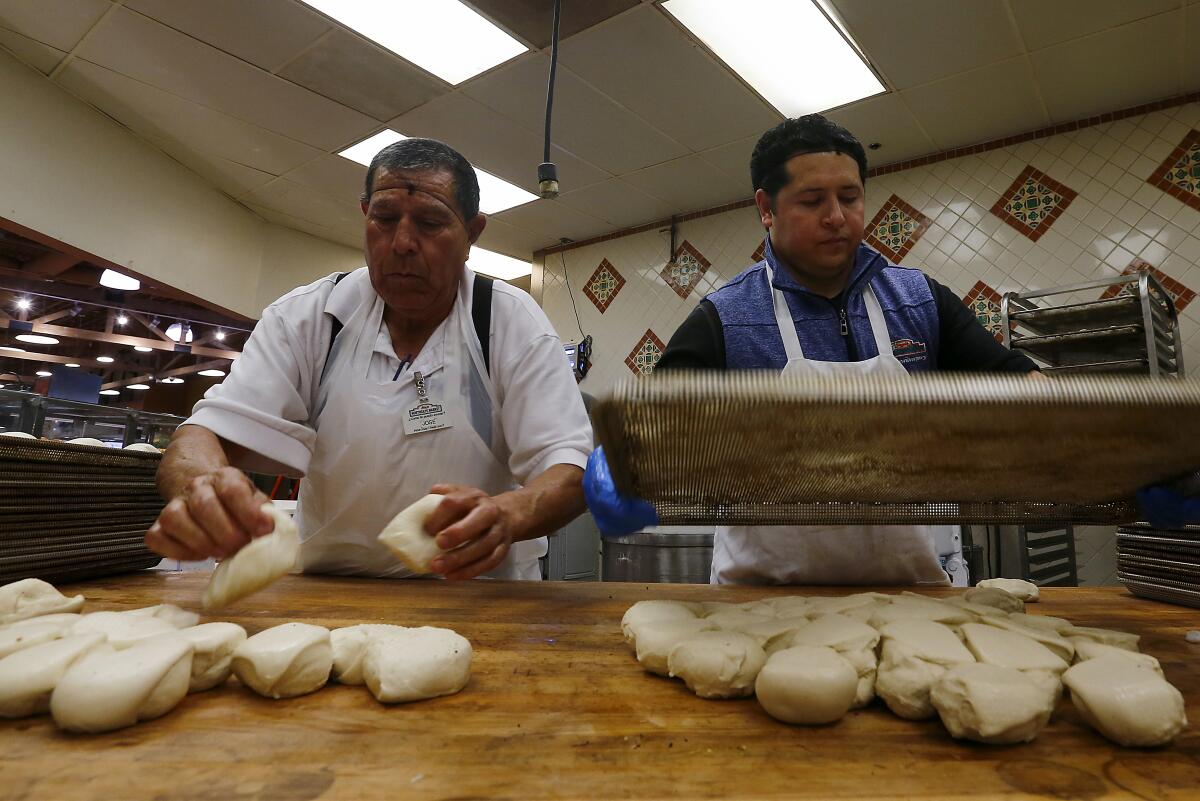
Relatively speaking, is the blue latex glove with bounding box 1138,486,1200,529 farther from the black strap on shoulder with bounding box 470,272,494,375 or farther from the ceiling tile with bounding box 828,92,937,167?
the ceiling tile with bounding box 828,92,937,167

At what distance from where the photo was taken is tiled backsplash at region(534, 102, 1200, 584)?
9.78ft

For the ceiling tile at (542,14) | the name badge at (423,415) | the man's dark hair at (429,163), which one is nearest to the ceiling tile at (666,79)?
the ceiling tile at (542,14)

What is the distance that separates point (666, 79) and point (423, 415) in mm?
2291

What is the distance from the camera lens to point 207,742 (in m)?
0.62

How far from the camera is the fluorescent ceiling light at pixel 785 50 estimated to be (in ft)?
8.44

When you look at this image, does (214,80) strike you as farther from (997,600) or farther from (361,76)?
(997,600)

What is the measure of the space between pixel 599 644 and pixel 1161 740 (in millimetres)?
628

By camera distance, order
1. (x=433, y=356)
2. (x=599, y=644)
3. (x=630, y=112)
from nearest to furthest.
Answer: (x=599, y=644) → (x=433, y=356) → (x=630, y=112)

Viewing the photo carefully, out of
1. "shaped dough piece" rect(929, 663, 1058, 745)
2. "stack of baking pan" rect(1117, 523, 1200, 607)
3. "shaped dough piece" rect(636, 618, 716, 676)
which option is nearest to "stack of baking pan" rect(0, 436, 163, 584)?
"shaped dough piece" rect(636, 618, 716, 676)

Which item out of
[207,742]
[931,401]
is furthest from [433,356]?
[931,401]

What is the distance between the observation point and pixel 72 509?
1232mm

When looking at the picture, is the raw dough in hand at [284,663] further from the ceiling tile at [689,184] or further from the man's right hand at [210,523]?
the ceiling tile at [689,184]

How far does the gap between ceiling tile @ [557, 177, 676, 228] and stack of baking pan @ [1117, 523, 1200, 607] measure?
3323mm

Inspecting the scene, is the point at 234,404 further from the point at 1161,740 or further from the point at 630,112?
the point at 630,112
